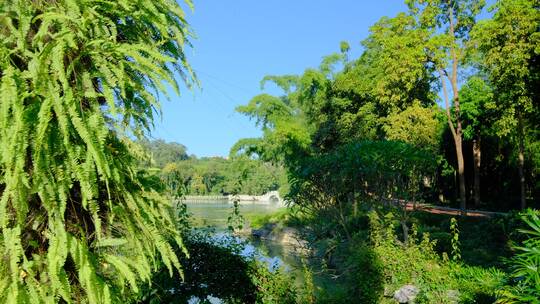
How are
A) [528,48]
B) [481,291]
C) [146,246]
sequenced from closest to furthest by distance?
[146,246]
[481,291]
[528,48]

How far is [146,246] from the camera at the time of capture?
8.28 ft

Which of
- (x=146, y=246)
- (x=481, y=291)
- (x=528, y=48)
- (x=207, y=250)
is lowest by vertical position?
(x=481, y=291)

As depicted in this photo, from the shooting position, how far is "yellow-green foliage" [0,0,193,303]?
2.04 meters

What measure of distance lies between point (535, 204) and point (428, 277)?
23011mm

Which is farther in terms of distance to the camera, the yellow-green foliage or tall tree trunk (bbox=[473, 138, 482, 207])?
tall tree trunk (bbox=[473, 138, 482, 207])

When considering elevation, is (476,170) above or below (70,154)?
above

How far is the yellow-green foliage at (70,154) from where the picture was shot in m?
2.04

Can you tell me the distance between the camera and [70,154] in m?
2.11

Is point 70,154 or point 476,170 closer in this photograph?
point 70,154

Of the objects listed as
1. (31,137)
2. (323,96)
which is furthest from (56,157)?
(323,96)

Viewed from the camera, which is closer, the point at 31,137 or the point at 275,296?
the point at 31,137

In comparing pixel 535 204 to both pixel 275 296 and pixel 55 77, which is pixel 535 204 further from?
pixel 55 77

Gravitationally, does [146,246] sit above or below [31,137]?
below

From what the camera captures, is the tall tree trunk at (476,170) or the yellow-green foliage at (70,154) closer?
the yellow-green foliage at (70,154)
